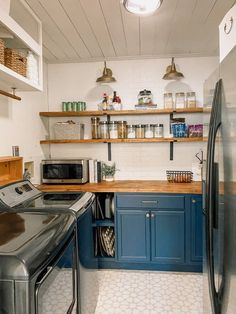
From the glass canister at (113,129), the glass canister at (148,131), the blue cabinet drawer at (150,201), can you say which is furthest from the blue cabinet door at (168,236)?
the glass canister at (113,129)

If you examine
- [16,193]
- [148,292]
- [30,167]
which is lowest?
[148,292]

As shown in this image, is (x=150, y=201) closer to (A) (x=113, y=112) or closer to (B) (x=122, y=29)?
(A) (x=113, y=112)

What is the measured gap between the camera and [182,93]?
305cm

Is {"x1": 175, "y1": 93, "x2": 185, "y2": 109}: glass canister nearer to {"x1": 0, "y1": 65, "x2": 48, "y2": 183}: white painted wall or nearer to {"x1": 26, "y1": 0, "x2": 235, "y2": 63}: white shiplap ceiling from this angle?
{"x1": 26, "y1": 0, "x2": 235, "y2": 63}: white shiplap ceiling

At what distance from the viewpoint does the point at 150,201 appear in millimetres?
2652

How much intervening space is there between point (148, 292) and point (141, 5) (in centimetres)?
233

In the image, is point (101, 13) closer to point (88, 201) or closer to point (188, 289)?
point (88, 201)

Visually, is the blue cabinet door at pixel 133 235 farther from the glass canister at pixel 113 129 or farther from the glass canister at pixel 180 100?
the glass canister at pixel 180 100

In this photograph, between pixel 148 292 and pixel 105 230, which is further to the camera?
pixel 105 230

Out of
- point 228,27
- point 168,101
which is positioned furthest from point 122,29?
point 228,27

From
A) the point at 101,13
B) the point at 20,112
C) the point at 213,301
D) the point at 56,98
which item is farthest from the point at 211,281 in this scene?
the point at 56,98

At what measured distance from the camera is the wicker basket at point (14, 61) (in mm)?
1649

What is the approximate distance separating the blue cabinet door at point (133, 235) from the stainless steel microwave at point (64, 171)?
0.61 metres

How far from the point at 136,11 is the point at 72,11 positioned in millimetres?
517
